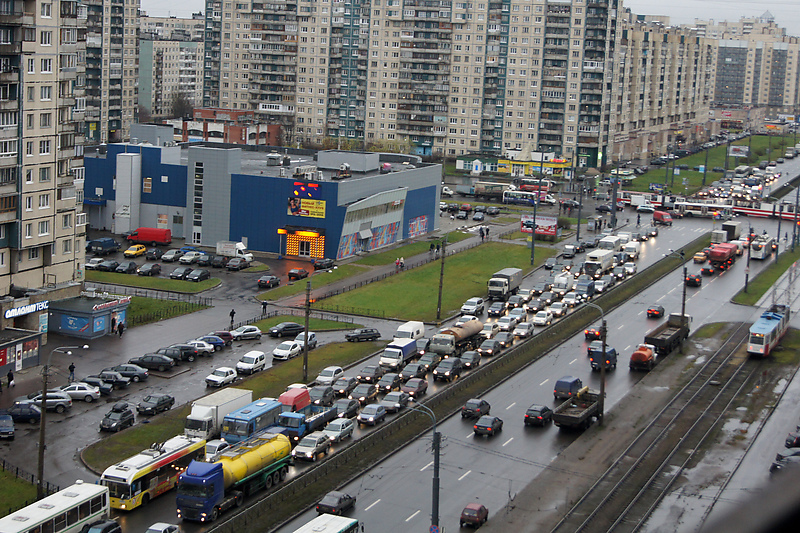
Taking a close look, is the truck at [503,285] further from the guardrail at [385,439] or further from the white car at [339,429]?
the white car at [339,429]

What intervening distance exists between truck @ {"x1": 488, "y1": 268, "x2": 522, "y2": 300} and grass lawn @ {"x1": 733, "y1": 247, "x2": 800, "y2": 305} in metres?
20.5

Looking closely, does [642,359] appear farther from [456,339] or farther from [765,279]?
[765,279]

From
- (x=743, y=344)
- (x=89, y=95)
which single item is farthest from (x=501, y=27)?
(x=743, y=344)

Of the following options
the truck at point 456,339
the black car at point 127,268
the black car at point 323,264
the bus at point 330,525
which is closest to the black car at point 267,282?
the black car at point 323,264

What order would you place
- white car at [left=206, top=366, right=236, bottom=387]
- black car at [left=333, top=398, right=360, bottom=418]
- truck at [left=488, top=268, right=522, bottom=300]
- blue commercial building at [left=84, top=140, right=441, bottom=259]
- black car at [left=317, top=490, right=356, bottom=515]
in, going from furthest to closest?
blue commercial building at [left=84, top=140, right=441, bottom=259] → truck at [left=488, top=268, right=522, bottom=300] → white car at [left=206, top=366, right=236, bottom=387] → black car at [left=333, top=398, right=360, bottom=418] → black car at [left=317, top=490, right=356, bottom=515]

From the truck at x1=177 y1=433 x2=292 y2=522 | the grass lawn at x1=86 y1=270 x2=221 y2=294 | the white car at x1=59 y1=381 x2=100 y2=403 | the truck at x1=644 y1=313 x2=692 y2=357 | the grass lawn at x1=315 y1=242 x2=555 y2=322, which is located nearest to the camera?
the truck at x1=177 y1=433 x2=292 y2=522

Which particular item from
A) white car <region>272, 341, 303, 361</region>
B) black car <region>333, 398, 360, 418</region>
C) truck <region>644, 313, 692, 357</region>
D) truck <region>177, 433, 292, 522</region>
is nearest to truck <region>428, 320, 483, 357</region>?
white car <region>272, 341, 303, 361</region>

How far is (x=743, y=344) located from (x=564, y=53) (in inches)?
4471

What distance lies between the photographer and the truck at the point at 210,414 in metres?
47.9

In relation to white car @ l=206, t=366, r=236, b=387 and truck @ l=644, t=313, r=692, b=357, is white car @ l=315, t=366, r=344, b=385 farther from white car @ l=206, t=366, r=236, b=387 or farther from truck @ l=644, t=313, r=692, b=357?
truck @ l=644, t=313, r=692, b=357

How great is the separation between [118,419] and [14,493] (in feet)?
28.9

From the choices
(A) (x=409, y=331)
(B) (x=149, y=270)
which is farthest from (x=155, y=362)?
(B) (x=149, y=270)

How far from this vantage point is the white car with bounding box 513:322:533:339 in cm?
7381

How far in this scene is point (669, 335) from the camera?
7038cm
